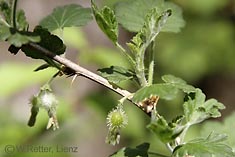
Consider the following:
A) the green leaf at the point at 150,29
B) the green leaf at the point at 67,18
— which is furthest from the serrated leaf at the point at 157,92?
the green leaf at the point at 67,18

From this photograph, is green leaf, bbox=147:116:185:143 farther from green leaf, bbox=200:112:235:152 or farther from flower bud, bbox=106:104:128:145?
green leaf, bbox=200:112:235:152

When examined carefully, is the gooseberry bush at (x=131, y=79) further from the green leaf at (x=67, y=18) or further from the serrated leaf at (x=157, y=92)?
the green leaf at (x=67, y=18)

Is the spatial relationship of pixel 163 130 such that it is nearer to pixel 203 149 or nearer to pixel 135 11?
pixel 203 149

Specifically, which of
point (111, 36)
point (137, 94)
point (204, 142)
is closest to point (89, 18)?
point (111, 36)

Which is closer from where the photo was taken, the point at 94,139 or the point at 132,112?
the point at 132,112

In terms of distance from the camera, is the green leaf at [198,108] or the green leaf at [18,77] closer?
the green leaf at [198,108]

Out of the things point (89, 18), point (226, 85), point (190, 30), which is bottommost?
point (89, 18)

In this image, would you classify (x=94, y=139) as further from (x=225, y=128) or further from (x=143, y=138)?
(x=225, y=128)
